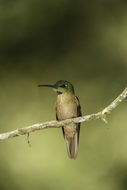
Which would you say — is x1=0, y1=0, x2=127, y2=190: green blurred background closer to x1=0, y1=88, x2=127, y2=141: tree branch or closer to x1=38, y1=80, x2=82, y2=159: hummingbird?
x1=38, y1=80, x2=82, y2=159: hummingbird

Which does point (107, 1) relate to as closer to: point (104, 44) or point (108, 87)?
point (104, 44)

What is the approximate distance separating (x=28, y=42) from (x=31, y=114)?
17.7 ft

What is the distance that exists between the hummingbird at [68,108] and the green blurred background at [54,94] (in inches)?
295

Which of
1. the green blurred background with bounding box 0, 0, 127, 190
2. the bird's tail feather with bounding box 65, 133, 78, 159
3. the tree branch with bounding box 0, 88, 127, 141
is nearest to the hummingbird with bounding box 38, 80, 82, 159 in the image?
the bird's tail feather with bounding box 65, 133, 78, 159

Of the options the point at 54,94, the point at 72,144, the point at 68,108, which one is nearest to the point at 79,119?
the point at 68,108

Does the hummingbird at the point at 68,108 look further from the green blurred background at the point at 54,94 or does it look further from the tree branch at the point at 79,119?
the green blurred background at the point at 54,94

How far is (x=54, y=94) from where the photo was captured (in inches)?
612

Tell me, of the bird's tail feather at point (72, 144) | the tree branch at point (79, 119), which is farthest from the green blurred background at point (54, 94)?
the tree branch at point (79, 119)

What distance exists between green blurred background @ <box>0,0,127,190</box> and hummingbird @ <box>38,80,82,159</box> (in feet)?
24.6

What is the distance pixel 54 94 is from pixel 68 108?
9115 mm

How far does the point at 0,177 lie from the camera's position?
1489 centimetres

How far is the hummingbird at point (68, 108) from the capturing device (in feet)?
21.1

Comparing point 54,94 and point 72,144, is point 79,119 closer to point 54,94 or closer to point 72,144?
point 72,144

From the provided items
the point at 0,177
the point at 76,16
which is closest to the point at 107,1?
the point at 76,16
